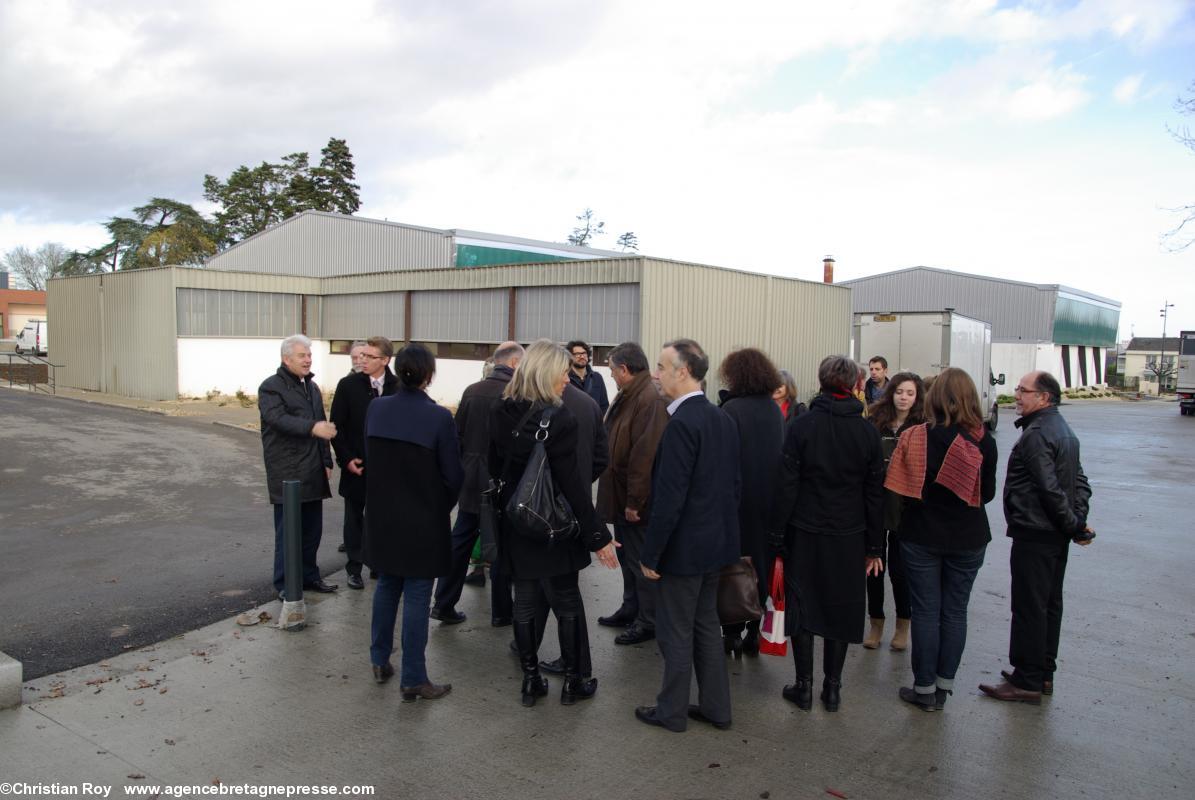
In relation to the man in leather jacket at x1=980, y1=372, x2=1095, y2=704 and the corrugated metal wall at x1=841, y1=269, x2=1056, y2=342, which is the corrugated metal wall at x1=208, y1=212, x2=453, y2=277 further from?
the corrugated metal wall at x1=841, y1=269, x2=1056, y2=342

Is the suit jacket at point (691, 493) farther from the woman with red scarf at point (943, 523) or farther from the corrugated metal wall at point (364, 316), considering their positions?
the corrugated metal wall at point (364, 316)

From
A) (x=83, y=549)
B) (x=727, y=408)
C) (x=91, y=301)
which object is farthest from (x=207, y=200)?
(x=727, y=408)

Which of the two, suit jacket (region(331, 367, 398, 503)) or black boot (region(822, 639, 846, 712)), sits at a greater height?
Result: suit jacket (region(331, 367, 398, 503))

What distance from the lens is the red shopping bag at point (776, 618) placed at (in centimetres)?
452

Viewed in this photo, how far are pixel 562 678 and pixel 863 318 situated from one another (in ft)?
58.1

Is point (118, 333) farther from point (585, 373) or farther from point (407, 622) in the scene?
point (407, 622)

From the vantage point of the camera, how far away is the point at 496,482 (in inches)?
169

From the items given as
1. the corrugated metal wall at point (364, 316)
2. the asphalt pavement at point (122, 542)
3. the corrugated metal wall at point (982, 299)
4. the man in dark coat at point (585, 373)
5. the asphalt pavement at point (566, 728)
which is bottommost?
the asphalt pavement at point (566, 728)

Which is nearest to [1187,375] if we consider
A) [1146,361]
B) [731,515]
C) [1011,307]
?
[1011,307]

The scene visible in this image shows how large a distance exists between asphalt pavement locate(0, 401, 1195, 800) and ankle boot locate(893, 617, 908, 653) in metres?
0.11

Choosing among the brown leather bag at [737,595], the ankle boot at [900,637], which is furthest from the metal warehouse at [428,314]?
the brown leather bag at [737,595]

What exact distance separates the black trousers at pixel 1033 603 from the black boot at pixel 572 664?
93.3 inches

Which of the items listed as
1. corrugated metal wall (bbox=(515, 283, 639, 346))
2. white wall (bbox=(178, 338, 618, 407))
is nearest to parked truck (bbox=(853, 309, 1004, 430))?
corrugated metal wall (bbox=(515, 283, 639, 346))

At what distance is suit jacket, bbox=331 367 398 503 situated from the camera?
6.26 metres
